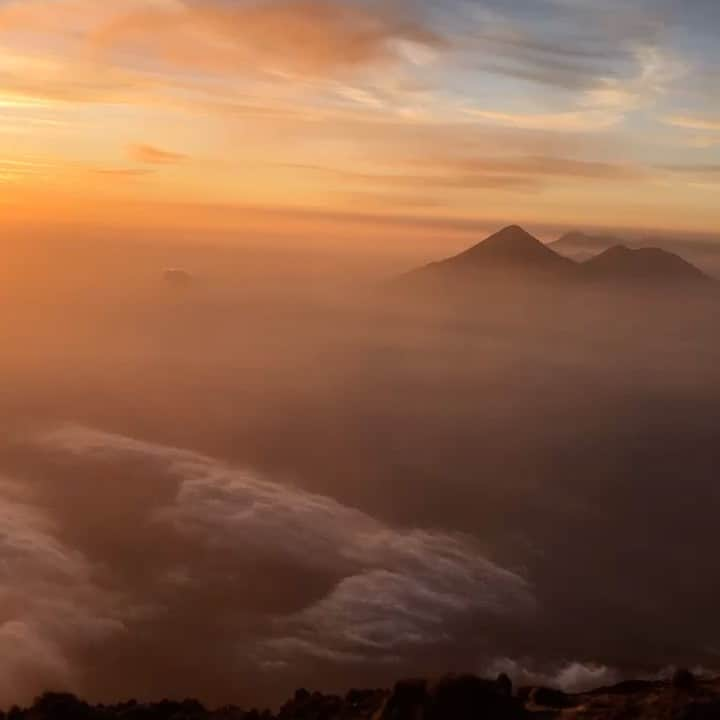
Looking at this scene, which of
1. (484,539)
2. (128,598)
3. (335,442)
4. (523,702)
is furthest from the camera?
(335,442)

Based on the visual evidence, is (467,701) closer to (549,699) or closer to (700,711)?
(549,699)

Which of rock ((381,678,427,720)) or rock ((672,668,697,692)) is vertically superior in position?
rock ((672,668,697,692))

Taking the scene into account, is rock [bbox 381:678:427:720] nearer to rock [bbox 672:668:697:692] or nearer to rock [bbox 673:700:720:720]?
rock [bbox 673:700:720:720]

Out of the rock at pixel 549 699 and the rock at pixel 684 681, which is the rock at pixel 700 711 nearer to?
the rock at pixel 684 681

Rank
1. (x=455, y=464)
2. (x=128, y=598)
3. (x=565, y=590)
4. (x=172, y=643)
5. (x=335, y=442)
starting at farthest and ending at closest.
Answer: (x=335, y=442)
(x=455, y=464)
(x=565, y=590)
(x=128, y=598)
(x=172, y=643)

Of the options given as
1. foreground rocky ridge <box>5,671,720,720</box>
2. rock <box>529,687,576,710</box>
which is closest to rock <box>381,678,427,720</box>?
foreground rocky ridge <box>5,671,720,720</box>

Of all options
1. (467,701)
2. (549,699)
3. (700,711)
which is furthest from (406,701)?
(700,711)

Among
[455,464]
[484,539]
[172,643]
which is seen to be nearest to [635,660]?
[484,539]

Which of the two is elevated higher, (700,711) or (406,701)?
(700,711)

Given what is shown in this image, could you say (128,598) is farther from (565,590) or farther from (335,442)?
(335,442)
